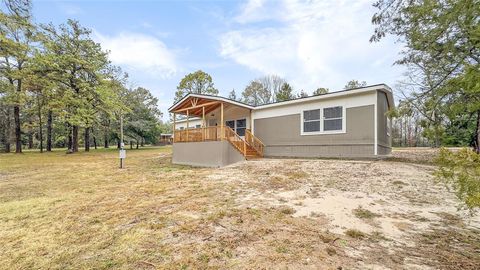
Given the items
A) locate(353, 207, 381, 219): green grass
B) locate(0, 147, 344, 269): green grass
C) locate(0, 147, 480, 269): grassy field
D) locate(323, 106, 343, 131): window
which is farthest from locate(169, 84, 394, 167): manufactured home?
locate(353, 207, 381, 219): green grass

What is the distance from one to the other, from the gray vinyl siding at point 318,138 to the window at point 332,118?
31cm

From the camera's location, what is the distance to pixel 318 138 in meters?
11.1

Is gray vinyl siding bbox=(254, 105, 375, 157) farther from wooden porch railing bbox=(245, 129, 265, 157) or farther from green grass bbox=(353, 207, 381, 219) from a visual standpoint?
green grass bbox=(353, 207, 381, 219)

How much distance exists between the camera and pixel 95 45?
2034cm

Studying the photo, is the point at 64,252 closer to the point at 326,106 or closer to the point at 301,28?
the point at 326,106

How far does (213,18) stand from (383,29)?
32.8 feet

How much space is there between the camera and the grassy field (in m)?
2.57

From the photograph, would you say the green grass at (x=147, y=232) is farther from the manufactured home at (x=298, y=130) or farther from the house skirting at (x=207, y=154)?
the manufactured home at (x=298, y=130)

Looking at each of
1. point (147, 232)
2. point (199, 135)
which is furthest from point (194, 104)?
point (147, 232)

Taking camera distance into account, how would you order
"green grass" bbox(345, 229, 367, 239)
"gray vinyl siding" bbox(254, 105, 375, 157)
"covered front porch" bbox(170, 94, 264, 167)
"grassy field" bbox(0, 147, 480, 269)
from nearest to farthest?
"grassy field" bbox(0, 147, 480, 269), "green grass" bbox(345, 229, 367, 239), "gray vinyl siding" bbox(254, 105, 375, 157), "covered front porch" bbox(170, 94, 264, 167)

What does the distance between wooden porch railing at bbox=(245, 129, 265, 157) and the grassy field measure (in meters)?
6.83

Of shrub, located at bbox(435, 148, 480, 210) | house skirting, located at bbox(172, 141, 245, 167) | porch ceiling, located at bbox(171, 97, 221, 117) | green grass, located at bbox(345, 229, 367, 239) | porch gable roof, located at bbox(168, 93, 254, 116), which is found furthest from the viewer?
porch ceiling, located at bbox(171, 97, 221, 117)

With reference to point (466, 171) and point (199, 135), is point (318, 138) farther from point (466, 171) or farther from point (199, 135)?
point (466, 171)

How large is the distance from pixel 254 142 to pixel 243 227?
1023cm
